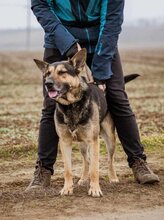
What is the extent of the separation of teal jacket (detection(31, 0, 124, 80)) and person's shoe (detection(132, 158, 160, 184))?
1.17 m

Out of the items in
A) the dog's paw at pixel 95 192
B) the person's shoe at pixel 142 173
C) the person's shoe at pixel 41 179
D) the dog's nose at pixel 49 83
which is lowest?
the person's shoe at pixel 41 179

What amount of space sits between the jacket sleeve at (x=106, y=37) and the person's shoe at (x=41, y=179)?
1301mm

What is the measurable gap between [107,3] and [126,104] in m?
1.28

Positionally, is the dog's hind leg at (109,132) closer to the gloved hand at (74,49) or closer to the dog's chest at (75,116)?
the dog's chest at (75,116)

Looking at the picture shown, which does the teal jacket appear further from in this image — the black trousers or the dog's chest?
the dog's chest

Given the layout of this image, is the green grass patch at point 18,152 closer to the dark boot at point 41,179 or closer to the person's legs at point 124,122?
the dark boot at point 41,179

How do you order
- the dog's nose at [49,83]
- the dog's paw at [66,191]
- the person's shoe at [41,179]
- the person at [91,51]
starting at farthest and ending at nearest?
the person's shoe at [41,179] → the person at [91,51] → the dog's paw at [66,191] → the dog's nose at [49,83]

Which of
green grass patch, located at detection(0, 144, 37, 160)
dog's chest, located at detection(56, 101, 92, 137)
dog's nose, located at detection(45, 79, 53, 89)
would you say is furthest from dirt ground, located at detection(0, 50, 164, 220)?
dog's nose, located at detection(45, 79, 53, 89)

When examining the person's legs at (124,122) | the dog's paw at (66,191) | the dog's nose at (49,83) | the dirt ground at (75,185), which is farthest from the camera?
the person's legs at (124,122)

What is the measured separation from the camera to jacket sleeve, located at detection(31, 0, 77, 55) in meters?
6.43

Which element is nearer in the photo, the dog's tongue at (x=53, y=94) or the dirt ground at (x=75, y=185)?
the dirt ground at (x=75, y=185)

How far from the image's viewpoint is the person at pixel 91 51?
6543mm

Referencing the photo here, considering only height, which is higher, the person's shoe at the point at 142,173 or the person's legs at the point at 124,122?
the person's legs at the point at 124,122

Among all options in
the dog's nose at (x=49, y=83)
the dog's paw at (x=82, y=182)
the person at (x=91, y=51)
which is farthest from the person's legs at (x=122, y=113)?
the dog's nose at (x=49, y=83)
